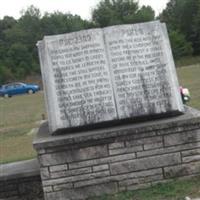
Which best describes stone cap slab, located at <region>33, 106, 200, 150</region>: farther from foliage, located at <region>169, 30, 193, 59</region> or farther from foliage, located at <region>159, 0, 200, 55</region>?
foliage, located at <region>159, 0, 200, 55</region>

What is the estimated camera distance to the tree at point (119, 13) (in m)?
85.2

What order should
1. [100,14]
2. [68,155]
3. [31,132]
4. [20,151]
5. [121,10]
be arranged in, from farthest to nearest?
[121,10] < [100,14] < [31,132] < [20,151] < [68,155]

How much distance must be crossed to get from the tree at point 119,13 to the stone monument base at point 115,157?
249ft

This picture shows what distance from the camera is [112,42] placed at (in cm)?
605

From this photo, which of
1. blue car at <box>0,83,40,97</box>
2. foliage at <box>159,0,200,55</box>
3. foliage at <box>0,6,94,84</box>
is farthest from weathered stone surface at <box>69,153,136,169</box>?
foliage at <box>159,0,200,55</box>

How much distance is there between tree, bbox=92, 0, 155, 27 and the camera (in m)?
85.2

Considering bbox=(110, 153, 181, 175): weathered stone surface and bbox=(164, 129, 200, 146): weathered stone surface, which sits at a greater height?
bbox=(164, 129, 200, 146): weathered stone surface

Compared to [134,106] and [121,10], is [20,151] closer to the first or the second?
[134,106]

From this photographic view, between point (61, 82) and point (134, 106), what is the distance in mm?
793

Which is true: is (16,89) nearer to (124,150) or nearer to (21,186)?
(21,186)

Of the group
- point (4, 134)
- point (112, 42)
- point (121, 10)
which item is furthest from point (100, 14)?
point (112, 42)

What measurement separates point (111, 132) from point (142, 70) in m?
0.77

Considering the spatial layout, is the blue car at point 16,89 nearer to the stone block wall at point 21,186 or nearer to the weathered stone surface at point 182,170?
the stone block wall at point 21,186

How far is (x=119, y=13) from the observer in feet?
301
